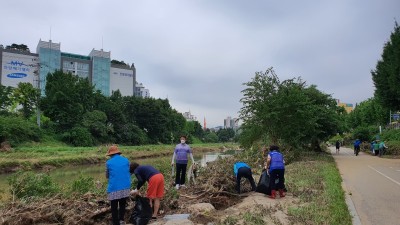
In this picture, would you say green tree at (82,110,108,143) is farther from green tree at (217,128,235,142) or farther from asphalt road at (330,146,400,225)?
green tree at (217,128,235,142)

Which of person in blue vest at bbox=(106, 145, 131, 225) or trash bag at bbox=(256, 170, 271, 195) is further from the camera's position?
trash bag at bbox=(256, 170, 271, 195)

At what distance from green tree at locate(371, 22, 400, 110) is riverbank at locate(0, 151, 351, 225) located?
1718cm

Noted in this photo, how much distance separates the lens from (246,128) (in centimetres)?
2495

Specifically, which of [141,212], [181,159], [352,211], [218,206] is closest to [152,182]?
[141,212]

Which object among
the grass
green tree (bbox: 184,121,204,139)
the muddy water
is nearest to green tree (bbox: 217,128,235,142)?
green tree (bbox: 184,121,204,139)

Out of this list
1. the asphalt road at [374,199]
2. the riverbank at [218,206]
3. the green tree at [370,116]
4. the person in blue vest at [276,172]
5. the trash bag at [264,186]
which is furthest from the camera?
the green tree at [370,116]

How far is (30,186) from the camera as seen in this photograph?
9539 millimetres

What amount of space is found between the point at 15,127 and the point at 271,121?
3281 centimetres

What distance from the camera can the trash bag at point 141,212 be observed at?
792cm

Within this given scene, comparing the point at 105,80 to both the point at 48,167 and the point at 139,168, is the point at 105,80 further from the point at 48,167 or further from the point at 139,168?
the point at 139,168

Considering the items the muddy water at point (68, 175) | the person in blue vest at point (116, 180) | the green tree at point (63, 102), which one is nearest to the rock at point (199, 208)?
the person in blue vest at point (116, 180)

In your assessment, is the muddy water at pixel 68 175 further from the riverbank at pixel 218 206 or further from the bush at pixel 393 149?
the bush at pixel 393 149

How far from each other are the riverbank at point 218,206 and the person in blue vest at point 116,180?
708 mm

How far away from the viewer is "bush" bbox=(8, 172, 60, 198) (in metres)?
9.36
